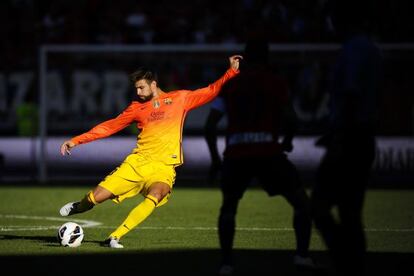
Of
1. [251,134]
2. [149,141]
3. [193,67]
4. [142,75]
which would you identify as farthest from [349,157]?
[193,67]

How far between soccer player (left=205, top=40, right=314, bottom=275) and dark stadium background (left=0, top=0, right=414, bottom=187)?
12939 mm

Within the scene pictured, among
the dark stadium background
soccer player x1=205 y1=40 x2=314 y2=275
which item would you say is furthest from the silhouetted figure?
the dark stadium background

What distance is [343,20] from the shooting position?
24.3 feet

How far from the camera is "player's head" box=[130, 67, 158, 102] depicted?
10680 millimetres

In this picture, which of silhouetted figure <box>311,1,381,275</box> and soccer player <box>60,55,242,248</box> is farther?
soccer player <box>60,55,242,248</box>

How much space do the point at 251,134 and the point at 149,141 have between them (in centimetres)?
304

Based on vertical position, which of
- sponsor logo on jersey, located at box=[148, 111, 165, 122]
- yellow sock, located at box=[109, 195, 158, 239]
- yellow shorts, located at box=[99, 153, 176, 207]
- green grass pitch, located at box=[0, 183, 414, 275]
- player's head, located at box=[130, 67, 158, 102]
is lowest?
green grass pitch, located at box=[0, 183, 414, 275]

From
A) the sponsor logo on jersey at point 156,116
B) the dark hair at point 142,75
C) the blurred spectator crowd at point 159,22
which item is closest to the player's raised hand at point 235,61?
the dark hair at point 142,75

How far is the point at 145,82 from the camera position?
35.4ft

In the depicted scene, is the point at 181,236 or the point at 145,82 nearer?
the point at 145,82

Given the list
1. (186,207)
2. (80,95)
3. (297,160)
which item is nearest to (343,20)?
(186,207)

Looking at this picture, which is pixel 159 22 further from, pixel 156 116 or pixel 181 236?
pixel 156 116

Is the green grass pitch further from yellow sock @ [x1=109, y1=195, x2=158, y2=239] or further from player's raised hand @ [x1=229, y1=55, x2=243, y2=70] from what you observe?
player's raised hand @ [x1=229, y1=55, x2=243, y2=70]

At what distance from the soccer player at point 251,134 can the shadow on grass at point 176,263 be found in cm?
54
